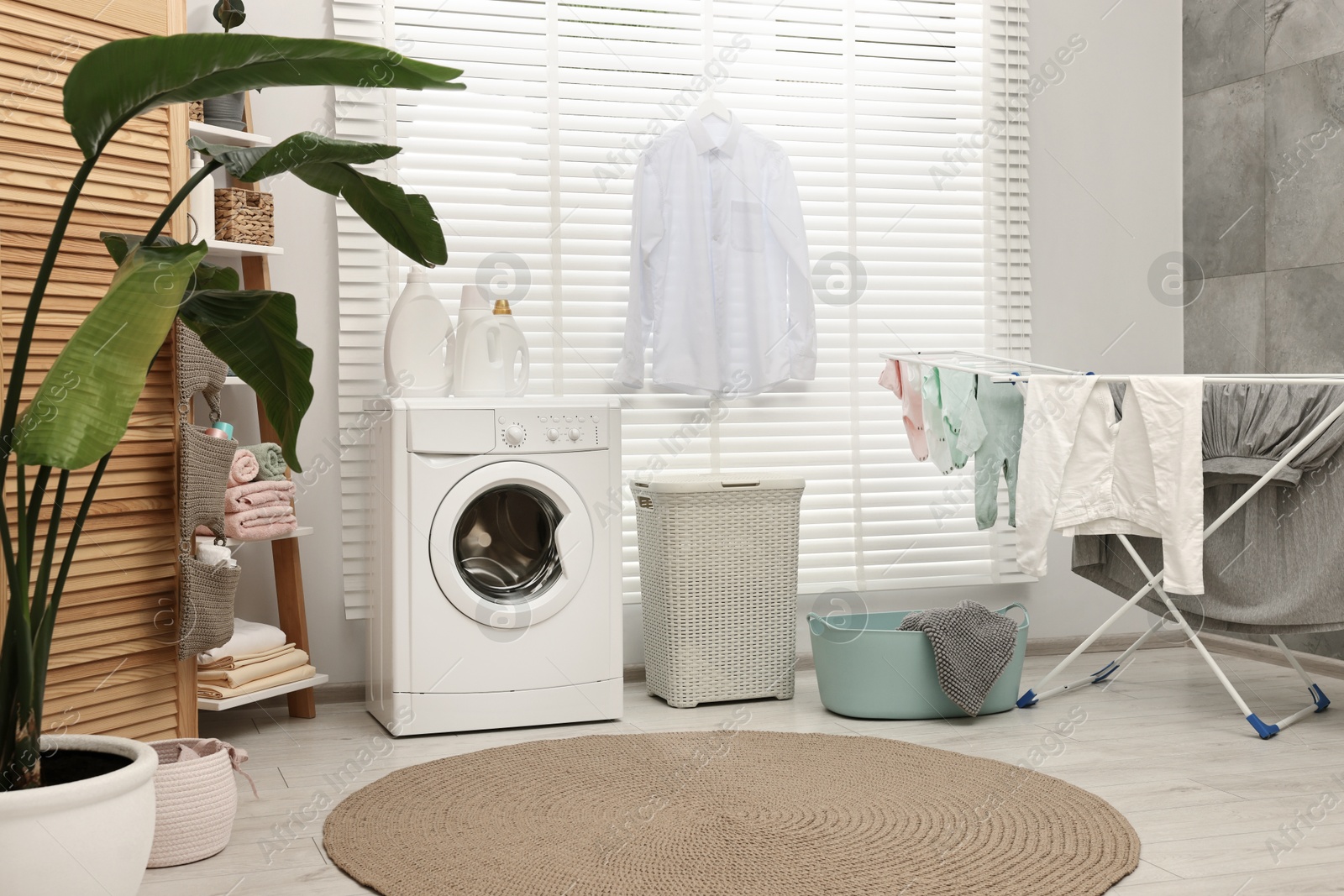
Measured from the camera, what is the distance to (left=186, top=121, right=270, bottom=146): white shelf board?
277 cm

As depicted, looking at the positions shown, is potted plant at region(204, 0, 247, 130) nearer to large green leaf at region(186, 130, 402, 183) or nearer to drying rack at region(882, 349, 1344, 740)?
large green leaf at region(186, 130, 402, 183)

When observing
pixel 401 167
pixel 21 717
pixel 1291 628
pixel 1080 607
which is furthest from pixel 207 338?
pixel 1080 607

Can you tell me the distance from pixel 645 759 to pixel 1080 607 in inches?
80.1

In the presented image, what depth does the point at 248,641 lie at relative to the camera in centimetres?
290

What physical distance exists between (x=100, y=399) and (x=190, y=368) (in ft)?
3.38

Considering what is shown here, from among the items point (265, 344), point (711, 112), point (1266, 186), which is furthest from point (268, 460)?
point (1266, 186)

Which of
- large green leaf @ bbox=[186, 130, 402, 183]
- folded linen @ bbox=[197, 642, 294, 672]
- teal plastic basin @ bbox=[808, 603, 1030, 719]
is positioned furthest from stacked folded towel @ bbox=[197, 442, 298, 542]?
teal plastic basin @ bbox=[808, 603, 1030, 719]

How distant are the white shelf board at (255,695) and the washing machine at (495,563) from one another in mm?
163

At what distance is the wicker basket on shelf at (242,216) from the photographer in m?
2.89

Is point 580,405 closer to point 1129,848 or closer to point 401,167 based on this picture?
point 401,167

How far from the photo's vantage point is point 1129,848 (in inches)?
78.1

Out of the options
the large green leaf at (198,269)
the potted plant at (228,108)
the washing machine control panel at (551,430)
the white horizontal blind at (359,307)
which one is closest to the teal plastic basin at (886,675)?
the washing machine control panel at (551,430)

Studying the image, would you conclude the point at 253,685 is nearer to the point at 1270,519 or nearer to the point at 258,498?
the point at 258,498

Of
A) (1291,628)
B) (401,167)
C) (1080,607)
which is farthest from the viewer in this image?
(1080,607)
